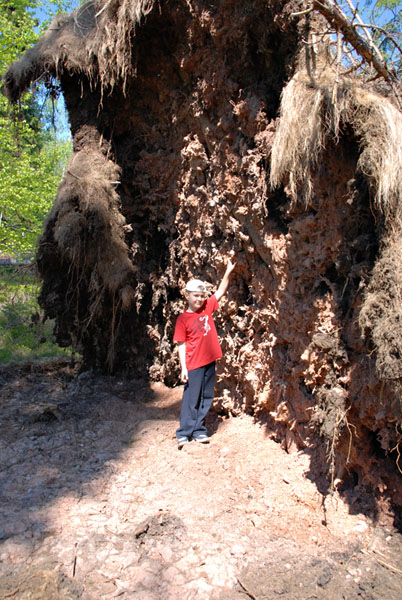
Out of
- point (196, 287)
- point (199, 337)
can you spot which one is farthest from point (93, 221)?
point (199, 337)

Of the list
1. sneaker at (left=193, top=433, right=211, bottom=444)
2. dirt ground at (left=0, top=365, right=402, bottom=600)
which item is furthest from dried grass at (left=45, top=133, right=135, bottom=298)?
sneaker at (left=193, top=433, right=211, bottom=444)

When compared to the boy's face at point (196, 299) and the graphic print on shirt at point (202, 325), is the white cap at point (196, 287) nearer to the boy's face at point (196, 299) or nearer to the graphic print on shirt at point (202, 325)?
the boy's face at point (196, 299)

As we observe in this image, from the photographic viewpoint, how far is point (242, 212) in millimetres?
4309

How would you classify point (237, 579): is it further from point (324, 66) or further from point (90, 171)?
point (90, 171)

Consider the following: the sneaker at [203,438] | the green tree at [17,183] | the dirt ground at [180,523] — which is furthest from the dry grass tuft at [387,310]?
the green tree at [17,183]

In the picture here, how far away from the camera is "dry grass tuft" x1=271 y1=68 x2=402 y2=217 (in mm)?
3002

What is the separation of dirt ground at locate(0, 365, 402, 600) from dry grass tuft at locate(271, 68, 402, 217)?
218 cm

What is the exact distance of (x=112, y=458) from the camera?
4.17 m

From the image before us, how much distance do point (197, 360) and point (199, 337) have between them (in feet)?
0.71

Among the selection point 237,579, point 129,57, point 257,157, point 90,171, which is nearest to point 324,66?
point 257,157

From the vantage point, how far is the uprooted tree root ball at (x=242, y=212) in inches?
125

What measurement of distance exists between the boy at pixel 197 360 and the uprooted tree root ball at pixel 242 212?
0.38 metres

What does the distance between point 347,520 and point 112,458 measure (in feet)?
6.83

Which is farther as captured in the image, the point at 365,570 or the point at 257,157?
the point at 257,157
